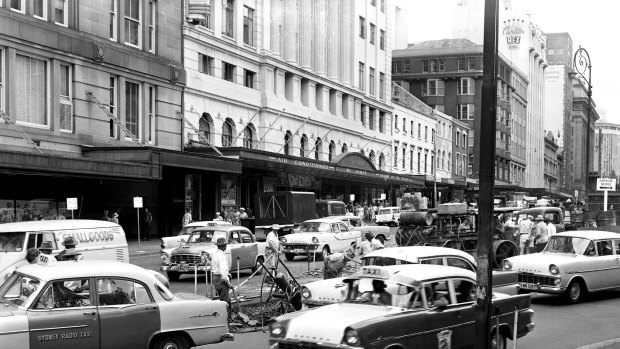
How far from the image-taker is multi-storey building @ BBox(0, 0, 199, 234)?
30062 mm

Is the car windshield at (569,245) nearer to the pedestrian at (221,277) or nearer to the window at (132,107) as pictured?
the pedestrian at (221,277)

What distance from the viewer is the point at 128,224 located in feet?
122

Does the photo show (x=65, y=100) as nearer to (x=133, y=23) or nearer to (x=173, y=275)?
(x=133, y=23)

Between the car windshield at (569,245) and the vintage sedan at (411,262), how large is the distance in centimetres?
468

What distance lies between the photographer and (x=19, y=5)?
101 ft

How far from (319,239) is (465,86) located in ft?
256

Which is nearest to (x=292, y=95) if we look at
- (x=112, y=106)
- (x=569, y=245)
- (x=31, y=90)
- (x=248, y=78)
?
(x=248, y=78)

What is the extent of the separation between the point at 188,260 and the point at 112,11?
1887 centimetres

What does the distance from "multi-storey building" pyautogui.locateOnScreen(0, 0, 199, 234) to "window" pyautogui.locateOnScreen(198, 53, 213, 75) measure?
2.72 m

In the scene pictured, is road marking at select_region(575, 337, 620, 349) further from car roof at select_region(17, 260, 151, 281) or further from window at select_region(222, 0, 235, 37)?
window at select_region(222, 0, 235, 37)

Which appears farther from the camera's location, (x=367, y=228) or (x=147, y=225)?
(x=147, y=225)

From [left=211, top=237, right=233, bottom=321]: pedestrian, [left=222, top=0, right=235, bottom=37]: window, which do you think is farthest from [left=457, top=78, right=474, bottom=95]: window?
[left=211, top=237, right=233, bottom=321]: pedestrian

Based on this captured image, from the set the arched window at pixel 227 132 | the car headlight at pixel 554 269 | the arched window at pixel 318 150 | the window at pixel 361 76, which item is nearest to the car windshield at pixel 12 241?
the car headlight at pixel 554 269

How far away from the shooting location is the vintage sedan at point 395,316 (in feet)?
30.0
